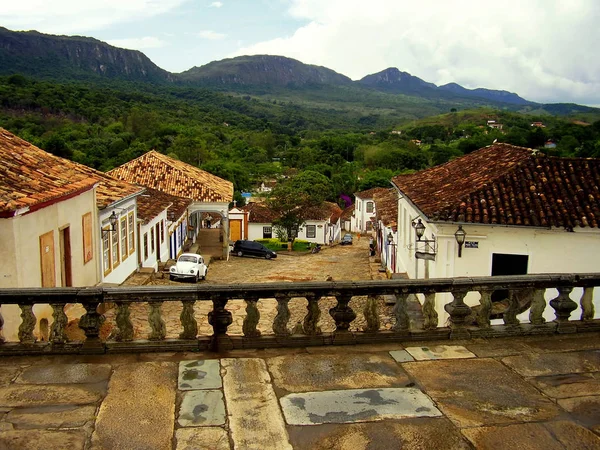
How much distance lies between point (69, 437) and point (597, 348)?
5070mm

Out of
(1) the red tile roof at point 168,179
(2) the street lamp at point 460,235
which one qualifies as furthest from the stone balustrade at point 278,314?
(1) the red tile roof at point 168,179

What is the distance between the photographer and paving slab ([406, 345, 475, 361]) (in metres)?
5.69

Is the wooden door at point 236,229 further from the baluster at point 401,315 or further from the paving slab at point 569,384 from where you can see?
the paving slab at point 569,384

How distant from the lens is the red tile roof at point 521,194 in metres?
13.0

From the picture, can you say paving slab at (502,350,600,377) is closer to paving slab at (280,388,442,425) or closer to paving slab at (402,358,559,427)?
paving slab at (402,358,559,427)

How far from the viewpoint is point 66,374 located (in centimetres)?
509

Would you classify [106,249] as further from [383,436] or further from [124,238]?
[383,436]

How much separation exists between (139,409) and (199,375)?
0.74m

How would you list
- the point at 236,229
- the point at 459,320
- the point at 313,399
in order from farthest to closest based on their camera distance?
the point at 236,229 < the point at 459,320 < the point at 313,399

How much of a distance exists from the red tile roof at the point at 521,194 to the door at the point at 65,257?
819 cm

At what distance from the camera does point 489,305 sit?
20.7 ft

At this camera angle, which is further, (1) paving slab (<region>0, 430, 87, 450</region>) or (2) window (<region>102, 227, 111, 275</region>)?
(2) window (<region>102, 227, 111, 275</region>)

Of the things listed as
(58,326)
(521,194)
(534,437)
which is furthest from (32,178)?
(521,194)

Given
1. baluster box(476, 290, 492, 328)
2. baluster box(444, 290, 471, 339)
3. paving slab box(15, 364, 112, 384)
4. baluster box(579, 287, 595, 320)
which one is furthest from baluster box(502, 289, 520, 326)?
paving slab box(15, 364, 112, 384)
